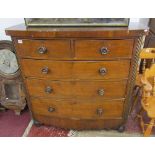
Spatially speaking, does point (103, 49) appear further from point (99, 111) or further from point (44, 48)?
point (99, 111)

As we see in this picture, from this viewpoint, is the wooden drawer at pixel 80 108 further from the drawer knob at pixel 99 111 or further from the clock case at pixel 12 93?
the clock case at pixel 12 93

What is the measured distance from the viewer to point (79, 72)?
5.23 feet

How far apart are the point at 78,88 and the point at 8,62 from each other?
33.6 inches

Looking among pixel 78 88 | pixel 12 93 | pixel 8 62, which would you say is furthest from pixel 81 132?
pixel 8 62

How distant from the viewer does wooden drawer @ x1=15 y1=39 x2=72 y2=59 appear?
1485 mm

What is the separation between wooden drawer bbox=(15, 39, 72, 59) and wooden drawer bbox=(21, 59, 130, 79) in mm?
60

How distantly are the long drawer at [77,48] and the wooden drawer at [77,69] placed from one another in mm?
55

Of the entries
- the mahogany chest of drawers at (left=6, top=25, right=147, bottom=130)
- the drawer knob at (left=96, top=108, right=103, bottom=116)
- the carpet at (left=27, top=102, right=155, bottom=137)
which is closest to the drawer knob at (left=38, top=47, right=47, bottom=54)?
the mahogany chest of drawers at (left=6, top=25, right=147, bottom=130)

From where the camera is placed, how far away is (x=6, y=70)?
202 centimetres

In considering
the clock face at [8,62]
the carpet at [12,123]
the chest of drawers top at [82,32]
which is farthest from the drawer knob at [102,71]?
the carpet at [12,123]

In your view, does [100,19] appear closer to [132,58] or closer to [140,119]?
[132,58]

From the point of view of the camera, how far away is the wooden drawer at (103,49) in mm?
1450
